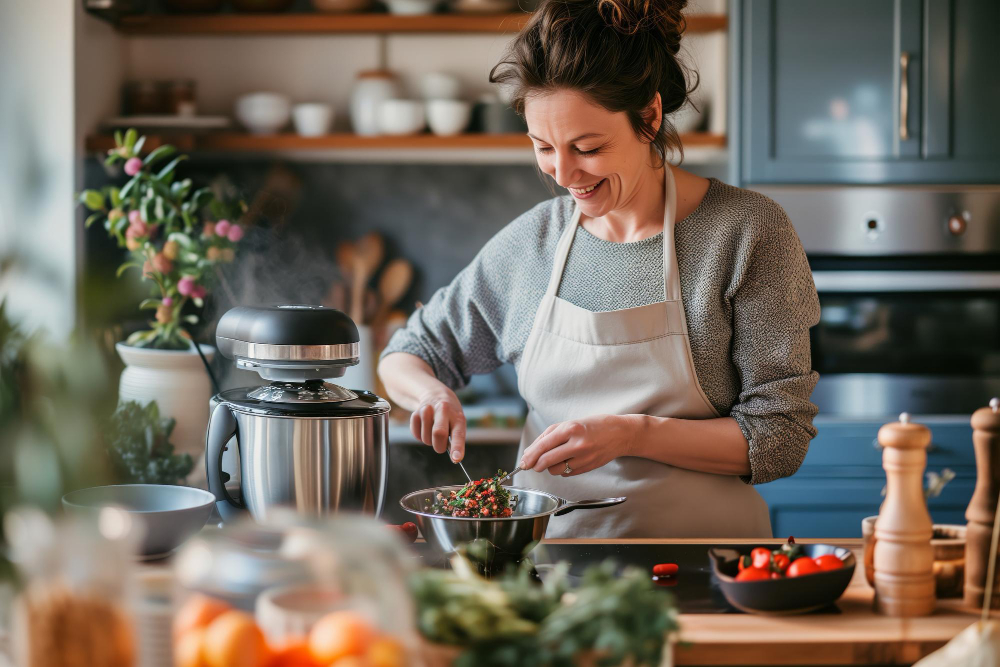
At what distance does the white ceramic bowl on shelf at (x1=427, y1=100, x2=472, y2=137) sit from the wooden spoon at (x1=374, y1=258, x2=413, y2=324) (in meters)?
0.49

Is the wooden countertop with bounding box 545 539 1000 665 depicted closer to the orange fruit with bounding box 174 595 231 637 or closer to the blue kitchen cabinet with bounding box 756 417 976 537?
the orange fruit with bounding box 174 595 231 637

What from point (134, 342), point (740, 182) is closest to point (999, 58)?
point (740, 182)

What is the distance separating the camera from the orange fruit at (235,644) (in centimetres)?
69

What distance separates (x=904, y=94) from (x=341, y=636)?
2.41 m

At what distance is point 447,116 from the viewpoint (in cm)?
272

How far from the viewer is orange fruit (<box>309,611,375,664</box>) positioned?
0.69 meters

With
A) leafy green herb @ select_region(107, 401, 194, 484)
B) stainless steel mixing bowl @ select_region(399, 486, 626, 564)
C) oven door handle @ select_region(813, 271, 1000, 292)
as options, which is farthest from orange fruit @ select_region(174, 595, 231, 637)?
oven door handle @ select_region(813, 271, 1000, 292)

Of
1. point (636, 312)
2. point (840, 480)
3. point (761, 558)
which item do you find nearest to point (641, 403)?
point (636, 312)

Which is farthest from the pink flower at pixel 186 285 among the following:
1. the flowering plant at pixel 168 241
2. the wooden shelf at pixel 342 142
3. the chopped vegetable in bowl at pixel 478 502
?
the chopped vegetable in bowl at pixel 478 502

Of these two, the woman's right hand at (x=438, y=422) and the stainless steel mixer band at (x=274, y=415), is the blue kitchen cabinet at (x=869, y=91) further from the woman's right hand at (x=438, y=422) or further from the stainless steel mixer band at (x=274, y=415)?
the stainless steel mixer band at (x=274, y=415)

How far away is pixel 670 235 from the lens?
157 centimetres

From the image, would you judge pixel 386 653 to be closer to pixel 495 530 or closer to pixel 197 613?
pixel 197 613

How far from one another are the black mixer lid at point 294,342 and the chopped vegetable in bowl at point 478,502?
237mm

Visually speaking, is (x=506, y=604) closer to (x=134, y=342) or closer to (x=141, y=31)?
(x=134, y=342)
